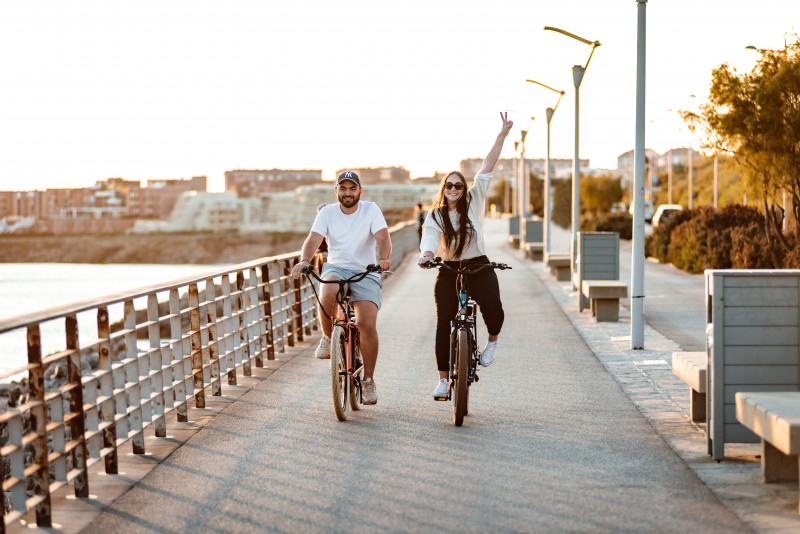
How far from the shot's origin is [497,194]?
174 meters

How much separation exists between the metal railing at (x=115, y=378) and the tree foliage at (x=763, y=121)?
49.8 ft

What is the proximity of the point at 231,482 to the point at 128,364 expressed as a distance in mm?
1256

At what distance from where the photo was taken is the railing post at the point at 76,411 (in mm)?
6133

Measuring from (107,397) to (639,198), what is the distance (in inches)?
313

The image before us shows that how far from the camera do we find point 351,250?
8570 millimetres

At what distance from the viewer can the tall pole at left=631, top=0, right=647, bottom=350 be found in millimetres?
13055

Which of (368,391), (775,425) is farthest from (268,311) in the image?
(775,425)

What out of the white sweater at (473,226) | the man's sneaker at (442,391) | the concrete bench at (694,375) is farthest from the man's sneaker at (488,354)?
the concrete bench at (694,375)

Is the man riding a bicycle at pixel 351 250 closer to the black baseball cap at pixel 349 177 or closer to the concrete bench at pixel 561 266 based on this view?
the black baseball cap at pixel 349 177

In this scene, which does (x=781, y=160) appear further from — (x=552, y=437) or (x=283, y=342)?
(x=552, y=437)

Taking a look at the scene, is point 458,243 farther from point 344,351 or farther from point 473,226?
point 344,351

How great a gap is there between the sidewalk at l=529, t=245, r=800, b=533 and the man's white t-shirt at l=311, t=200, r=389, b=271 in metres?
2.45

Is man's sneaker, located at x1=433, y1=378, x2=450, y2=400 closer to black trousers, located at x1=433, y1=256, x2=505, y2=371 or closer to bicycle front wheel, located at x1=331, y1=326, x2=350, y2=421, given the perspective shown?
black trousers, located at x1=433, y1=256, x2=505, y2=371

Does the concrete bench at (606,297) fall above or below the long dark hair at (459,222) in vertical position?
below
